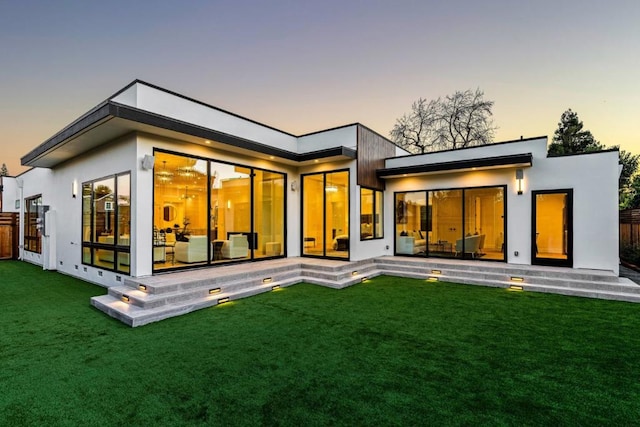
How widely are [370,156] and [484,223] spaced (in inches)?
158

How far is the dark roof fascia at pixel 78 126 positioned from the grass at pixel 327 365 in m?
3.44

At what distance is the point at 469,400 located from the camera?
2578 mm

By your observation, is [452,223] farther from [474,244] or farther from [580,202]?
[580,202]

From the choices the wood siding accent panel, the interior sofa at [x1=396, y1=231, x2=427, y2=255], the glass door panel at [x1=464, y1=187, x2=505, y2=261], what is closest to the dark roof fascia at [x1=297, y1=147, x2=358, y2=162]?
the wood siding accent panel

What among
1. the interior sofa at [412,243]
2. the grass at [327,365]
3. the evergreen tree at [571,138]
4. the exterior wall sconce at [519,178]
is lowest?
the grass at [327,365]

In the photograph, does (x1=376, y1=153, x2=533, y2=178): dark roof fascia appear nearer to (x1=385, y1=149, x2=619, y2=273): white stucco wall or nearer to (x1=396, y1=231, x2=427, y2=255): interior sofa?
(x1=385, y1=149, x2=619, y2=273): white stucco wall

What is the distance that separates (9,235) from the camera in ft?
44.0

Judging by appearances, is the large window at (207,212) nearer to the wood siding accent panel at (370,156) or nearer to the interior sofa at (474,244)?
the wood siding accent panel at (370,156)

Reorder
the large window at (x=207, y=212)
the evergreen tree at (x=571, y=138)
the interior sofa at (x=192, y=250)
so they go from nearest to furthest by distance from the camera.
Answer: the large window at (x=207, y=212), the interior sofa at (x=192, y=250), the evergreen tree at (x=571, y=138)

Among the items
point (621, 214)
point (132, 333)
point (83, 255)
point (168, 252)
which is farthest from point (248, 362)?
point (621, 214)

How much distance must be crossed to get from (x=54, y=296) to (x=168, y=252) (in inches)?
90.6

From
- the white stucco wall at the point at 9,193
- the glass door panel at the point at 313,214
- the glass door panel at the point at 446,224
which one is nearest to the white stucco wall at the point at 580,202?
the glass door panel at the point at 446,224

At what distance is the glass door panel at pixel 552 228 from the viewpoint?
7930 mm

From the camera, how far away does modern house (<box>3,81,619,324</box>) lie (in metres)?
6.57
